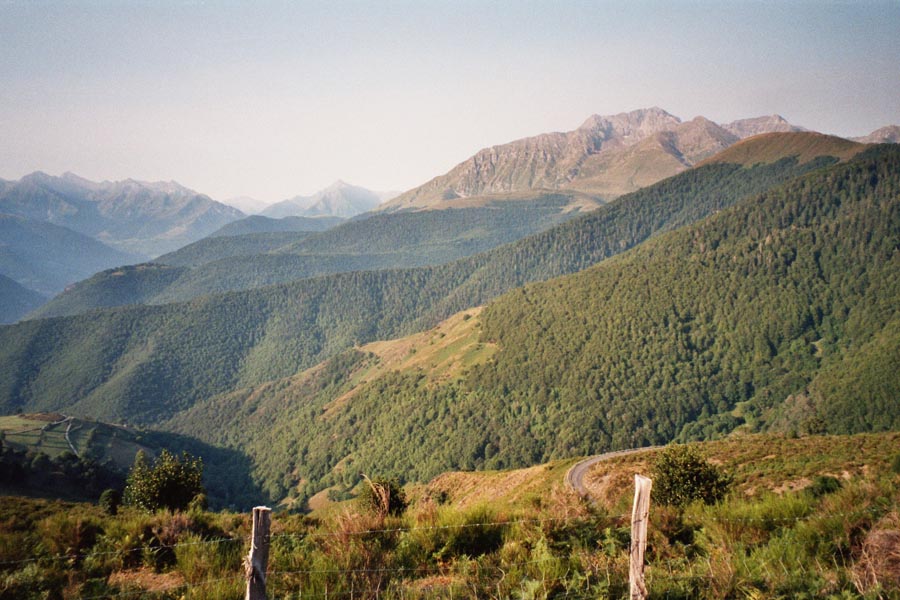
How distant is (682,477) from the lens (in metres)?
25.8

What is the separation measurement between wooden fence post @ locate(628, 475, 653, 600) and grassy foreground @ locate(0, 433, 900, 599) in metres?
0.66

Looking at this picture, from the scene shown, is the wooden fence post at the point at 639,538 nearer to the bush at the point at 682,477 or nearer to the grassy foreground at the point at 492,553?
the grassy foreground at the point at 492,553

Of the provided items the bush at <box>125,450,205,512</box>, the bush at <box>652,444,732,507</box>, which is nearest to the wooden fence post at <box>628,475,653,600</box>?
the bush at <box>652,444,732,507</box>

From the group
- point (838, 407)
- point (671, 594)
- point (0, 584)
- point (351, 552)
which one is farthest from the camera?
point (838, 407)

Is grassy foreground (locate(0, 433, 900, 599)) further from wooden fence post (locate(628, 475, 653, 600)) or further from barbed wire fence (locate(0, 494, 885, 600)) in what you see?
wooden fence post (locate(628, 475, 653, 600))

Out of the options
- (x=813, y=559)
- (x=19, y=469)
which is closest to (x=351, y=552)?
(x=813, y=559)

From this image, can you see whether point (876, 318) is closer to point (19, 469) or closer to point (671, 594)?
point (671, 594)

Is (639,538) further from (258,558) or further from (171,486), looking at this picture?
(171,486)

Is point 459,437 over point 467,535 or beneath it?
beneath

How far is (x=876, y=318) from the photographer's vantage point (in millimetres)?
193625

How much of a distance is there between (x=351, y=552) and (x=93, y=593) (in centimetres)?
493

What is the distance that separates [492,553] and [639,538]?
153 inches

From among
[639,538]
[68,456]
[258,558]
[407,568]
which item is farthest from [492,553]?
[68,456]

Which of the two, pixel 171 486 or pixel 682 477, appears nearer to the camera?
pixel 682 477
